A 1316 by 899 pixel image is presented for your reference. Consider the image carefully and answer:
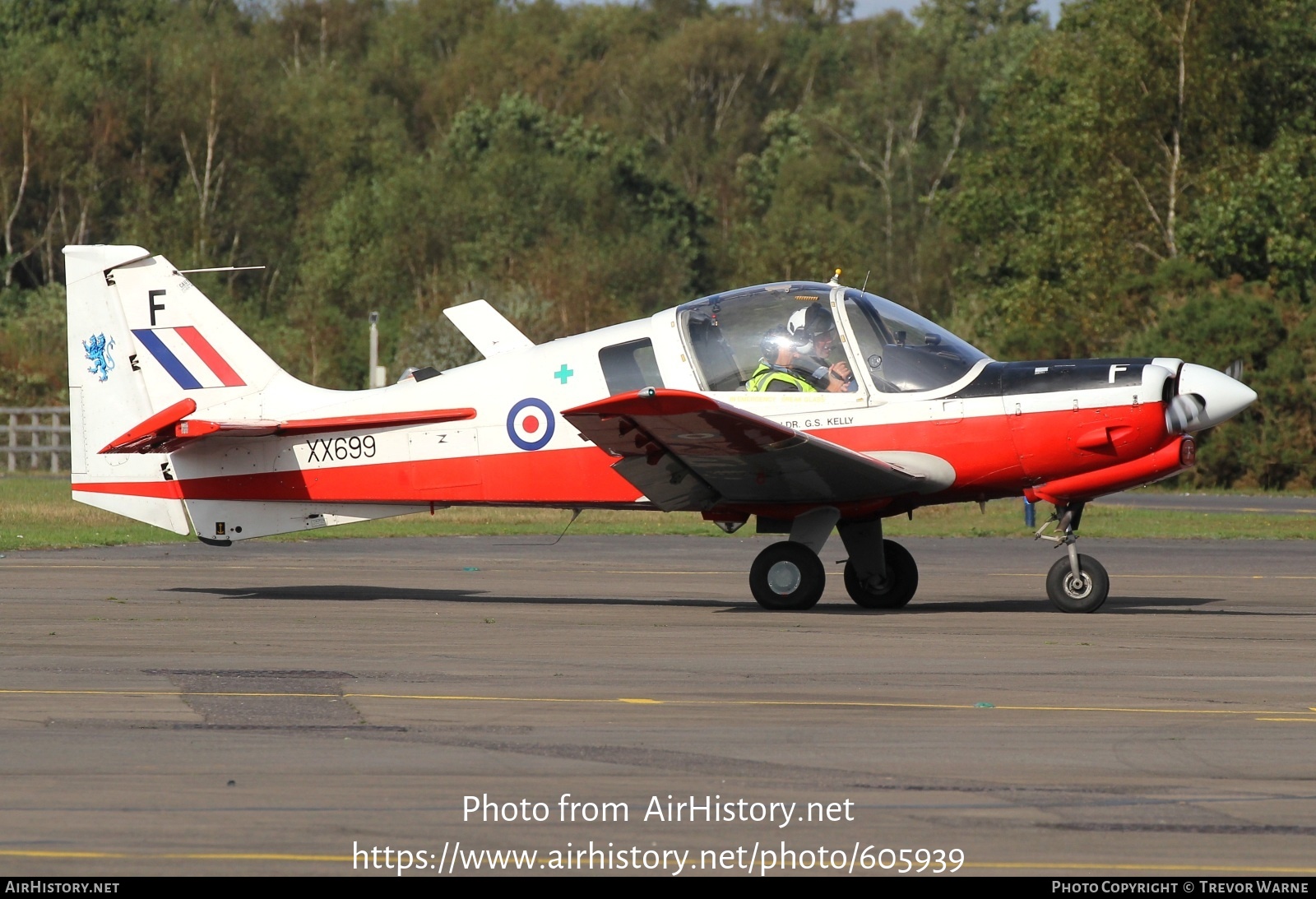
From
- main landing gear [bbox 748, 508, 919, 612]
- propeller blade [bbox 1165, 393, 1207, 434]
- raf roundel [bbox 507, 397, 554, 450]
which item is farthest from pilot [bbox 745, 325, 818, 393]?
propeller blade [bbox 1165, 393, 1207, 434]

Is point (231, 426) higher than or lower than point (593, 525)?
higher

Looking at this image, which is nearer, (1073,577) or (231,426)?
(1073,577)

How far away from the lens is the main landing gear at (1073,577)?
12.9 meters

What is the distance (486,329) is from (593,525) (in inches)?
400

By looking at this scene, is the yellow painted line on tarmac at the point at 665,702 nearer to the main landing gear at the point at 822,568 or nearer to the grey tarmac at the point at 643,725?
the grey tarmac at the point at 643,725

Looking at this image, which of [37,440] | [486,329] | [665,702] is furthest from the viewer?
[37,440]

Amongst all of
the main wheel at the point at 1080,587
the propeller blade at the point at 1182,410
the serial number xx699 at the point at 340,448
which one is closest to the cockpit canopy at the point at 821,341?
the propeller blade at the point at 1182,410

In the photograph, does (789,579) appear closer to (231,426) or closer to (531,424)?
(531,424)

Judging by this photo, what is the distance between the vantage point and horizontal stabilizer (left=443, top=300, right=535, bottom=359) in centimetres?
1452

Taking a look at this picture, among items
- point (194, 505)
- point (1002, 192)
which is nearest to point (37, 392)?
point (1002, 192)

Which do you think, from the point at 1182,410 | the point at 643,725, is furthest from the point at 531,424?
the point at 643,725

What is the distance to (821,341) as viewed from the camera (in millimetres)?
12859

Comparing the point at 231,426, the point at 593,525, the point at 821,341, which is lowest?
the point at 593,525

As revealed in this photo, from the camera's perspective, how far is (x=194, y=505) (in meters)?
14.2
